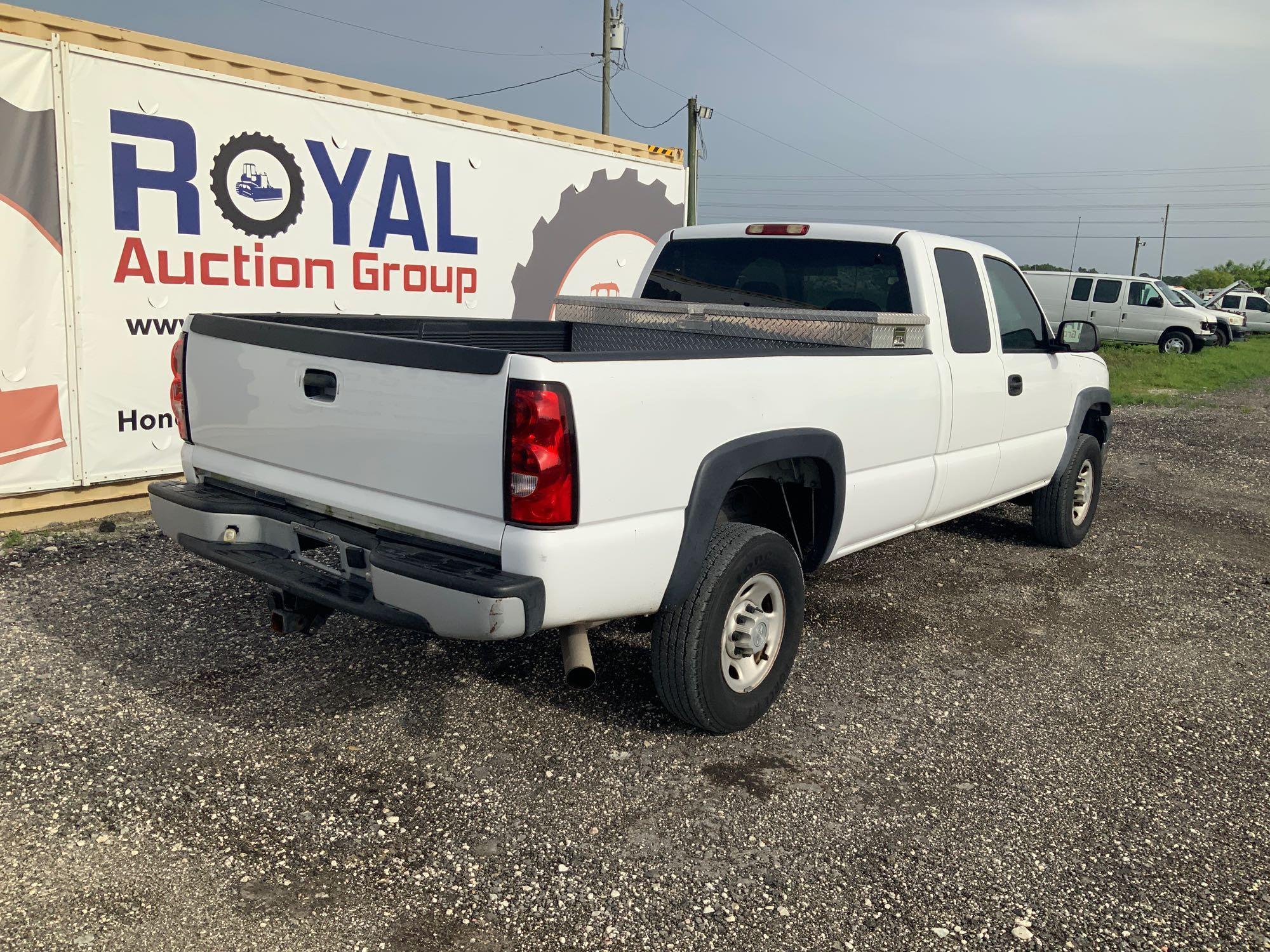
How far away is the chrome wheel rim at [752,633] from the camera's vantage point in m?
3.77

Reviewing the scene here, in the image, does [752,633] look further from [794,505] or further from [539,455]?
[539,455]

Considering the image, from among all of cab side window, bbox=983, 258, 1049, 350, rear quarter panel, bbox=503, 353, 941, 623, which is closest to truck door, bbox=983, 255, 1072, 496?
cab side window, bbox=983, 258, 1049, 350

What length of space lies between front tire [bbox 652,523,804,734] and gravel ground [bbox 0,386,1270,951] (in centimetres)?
19

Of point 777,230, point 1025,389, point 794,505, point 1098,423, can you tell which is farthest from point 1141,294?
point 794,505

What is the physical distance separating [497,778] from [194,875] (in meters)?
1.00

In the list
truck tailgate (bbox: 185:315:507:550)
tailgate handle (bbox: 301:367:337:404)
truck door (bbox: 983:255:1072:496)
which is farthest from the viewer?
truck door (bbox: 983:255:1072:496)

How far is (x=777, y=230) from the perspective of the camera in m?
5.40

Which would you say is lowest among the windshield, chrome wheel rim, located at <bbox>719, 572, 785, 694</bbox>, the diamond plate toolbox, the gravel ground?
the gravel ground

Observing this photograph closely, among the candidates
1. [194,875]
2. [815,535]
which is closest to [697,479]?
[815,535]

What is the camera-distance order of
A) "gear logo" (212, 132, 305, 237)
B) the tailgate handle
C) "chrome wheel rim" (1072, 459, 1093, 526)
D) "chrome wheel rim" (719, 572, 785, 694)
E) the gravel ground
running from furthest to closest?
"gear logo" (212, 132, 305, 237) < "chrome wheel rim" (1072, 459, 1093, 526) < "chrome wheel rim" (719, 572, 785, 694) < the tailgate handle < the gravel ground

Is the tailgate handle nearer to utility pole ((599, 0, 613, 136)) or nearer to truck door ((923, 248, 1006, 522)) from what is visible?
truck door ((923, 248, 1006, 522))

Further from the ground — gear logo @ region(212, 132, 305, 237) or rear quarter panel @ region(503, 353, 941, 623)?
gear logo @ region(212, 132, 305, 237)

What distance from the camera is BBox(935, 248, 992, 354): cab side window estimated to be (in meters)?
5.17

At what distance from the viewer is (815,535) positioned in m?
4.35
